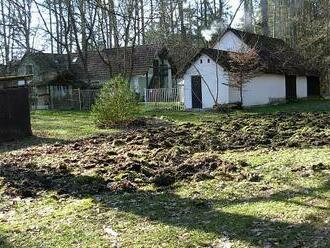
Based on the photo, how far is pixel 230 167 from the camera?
9.05 metres

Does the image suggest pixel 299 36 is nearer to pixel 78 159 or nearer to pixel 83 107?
pixel 83 107

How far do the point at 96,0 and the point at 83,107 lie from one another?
102 feet

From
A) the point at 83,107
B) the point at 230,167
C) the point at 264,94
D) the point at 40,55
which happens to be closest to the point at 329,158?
the point at 230,167

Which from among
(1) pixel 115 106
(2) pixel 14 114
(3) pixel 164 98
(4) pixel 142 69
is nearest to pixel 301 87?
(3) pixel 164 98

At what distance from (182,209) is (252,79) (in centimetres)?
2582

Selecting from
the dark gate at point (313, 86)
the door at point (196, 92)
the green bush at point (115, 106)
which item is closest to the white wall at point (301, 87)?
the dark gate at point (313, 86)

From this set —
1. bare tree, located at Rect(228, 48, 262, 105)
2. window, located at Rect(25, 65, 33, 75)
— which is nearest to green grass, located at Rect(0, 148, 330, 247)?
bare tree, located at Rect(228, 48, 262, 105)

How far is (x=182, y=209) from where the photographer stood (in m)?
6.82

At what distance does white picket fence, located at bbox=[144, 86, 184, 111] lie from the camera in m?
33.0

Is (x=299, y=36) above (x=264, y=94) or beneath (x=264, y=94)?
above

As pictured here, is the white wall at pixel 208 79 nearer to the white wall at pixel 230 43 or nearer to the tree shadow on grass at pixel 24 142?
the white wall at pixel 230 43

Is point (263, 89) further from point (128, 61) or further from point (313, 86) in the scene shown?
point (128, 61)

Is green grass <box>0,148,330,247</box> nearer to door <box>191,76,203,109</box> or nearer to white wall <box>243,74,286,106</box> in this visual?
door <box>191,76,203,109</box>

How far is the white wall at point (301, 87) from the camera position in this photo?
129 feet
